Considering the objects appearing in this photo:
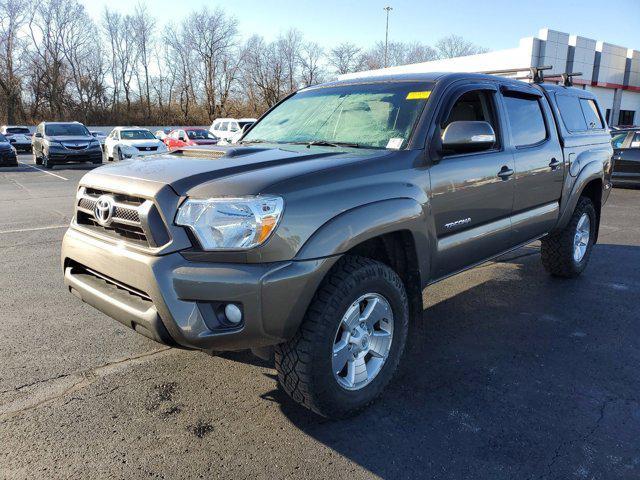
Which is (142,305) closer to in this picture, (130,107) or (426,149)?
(426,149)

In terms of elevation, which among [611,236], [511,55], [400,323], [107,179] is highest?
[511,55]

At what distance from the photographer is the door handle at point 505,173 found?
12.6 feet

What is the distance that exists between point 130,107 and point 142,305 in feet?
208

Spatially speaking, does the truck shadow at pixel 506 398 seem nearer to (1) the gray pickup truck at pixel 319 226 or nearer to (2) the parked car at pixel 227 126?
(1) the gray pickup truck at pixel 319 226

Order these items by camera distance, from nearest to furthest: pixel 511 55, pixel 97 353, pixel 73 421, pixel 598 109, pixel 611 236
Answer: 1. pixel 73 421
2. pixel 97 353
3. pixel 598 109
4. pixel 611 236
5. pixel 511 55

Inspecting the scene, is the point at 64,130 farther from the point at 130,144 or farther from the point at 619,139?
the point at 619,139

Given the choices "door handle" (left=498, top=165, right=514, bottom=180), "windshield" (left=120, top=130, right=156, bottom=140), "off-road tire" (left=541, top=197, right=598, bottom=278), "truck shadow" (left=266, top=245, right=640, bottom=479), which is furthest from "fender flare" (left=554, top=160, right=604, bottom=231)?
"windshield" (left=120, top=130, right=156, bottom=140)

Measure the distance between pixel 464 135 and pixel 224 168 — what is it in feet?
5.00

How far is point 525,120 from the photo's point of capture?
4.39 m

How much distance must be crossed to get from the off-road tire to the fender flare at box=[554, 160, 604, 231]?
0.17 meters

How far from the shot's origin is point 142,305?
2.53 metres

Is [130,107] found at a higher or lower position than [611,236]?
higher

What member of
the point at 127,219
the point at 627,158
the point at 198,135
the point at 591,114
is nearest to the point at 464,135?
the point at 127,219

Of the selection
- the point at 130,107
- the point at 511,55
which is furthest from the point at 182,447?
the point at 130,107
